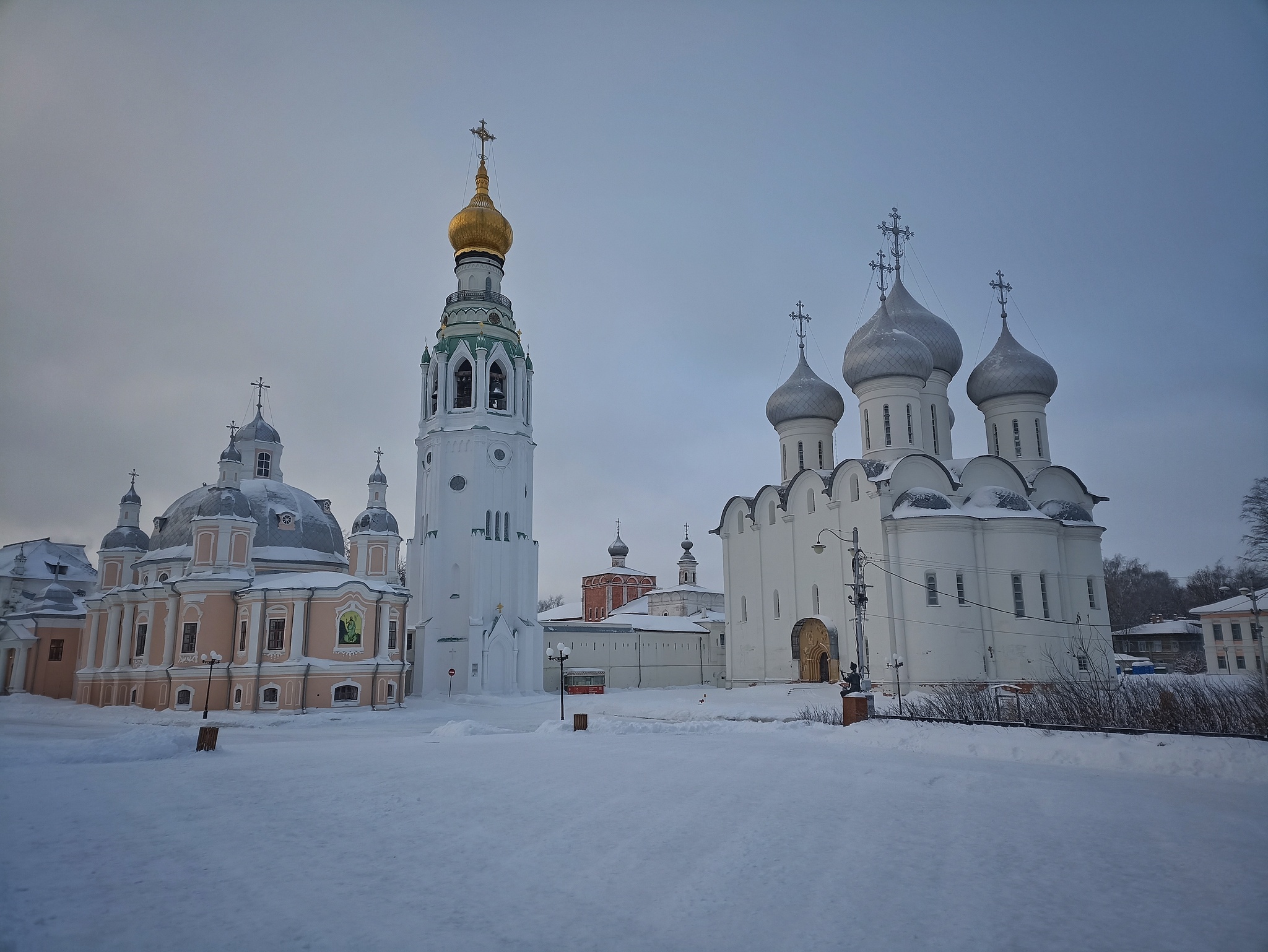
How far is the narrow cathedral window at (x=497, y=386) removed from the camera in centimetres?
3974

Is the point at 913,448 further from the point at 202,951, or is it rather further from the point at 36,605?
the point at 36,605

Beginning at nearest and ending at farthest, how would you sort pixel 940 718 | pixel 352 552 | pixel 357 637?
pixel 940 718, pixel 357 637, pixel 352 552

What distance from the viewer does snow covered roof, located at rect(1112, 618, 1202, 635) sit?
49.1 m

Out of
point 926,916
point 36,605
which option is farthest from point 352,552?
point 926,916

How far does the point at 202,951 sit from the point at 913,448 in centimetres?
3106

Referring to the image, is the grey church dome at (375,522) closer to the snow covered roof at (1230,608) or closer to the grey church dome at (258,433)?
the grey church dome at (258,433)

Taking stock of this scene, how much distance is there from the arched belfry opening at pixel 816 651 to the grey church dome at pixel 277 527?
69.5 feet

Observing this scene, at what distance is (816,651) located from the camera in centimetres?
3212

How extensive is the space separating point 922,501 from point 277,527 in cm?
2750

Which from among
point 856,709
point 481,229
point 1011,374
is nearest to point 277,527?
point 481,229

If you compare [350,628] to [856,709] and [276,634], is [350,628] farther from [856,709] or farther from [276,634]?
[856,709]

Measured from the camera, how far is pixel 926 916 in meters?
5.40

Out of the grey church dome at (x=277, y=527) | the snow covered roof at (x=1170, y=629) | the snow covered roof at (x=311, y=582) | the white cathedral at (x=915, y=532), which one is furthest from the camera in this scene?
the snow covered roof at (x=1170, y=629)

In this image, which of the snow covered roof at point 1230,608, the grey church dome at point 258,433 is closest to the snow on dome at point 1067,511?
the snow covered roof at point 1230,608
